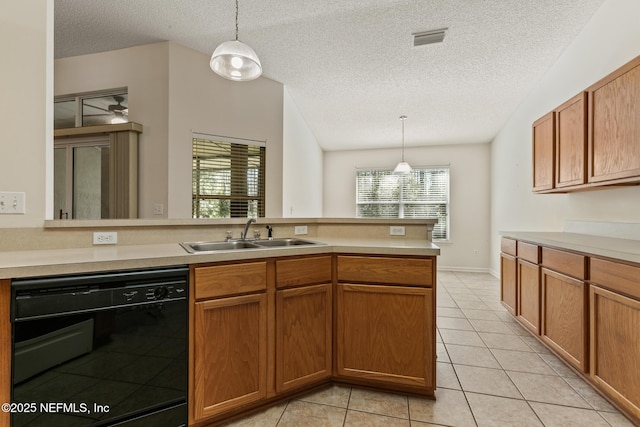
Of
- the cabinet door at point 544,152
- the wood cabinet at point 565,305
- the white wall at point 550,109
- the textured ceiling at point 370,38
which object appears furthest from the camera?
the cabinet door at point 544,152

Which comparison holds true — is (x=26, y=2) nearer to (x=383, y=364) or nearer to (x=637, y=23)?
(x=383, y=364)

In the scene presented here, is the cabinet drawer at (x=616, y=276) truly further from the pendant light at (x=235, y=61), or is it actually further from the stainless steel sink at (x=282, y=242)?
the pendant light at (x=235, y=61)

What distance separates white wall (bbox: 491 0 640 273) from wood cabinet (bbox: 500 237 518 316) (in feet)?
2.12

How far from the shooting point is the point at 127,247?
1.78 metres

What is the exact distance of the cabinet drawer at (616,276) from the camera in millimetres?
1548

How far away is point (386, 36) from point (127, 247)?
2.89 m

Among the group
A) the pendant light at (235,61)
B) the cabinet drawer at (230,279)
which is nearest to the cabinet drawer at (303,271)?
the cabinet drawer at (230,279)

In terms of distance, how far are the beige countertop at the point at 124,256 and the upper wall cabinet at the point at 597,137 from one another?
1491 millimetres

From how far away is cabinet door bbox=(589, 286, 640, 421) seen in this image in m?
1.56

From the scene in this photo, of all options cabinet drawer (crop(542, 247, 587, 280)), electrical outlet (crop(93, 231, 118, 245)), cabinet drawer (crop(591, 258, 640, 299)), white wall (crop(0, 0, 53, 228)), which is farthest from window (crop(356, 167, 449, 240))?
white wall (crop(0, 0, 53, 228))

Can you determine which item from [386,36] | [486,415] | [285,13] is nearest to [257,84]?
[285,13]

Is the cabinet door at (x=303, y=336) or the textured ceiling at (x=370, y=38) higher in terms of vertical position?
the textured ceiling at (x=370, y=38)

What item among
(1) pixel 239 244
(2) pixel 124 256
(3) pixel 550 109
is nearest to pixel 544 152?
(3) pixel 550 109

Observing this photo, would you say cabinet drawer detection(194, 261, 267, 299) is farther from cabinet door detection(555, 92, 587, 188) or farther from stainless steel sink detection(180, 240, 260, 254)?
cabinet door detection(555, 92, 587, 188)
